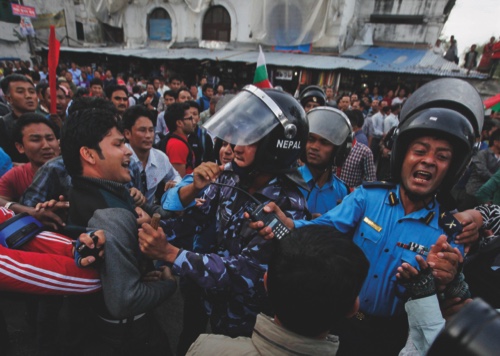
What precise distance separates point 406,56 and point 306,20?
20.4 feet

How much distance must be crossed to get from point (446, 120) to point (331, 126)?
1.40 metres

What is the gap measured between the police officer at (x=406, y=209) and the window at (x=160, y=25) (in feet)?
73.8

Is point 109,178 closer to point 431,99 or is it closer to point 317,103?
point 431,99

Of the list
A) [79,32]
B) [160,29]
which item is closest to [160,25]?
→ [160,29]

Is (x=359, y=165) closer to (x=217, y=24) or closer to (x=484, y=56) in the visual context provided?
(x=484, y=56)

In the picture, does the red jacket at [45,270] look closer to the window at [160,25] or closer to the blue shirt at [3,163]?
the blue shirt at [3,163]

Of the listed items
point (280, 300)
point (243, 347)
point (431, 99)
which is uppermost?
point (431, 99)

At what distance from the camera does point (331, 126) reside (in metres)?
2.79

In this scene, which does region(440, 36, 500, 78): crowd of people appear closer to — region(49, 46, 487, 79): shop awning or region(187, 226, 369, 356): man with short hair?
region(49, 46, 487, 79): shop awning

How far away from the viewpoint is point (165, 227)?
6.27 ft

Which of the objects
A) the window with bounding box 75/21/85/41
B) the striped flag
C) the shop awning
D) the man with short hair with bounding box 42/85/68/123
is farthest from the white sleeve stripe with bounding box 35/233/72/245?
the window with bounding box 75/21/85/41

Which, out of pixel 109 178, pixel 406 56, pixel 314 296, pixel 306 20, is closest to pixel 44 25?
pixel 306 20

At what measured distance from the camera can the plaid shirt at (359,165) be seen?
3.79 meters

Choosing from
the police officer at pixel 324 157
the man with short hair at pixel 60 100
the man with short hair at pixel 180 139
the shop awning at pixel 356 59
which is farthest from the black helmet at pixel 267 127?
the shop awning at pixel 356 59
